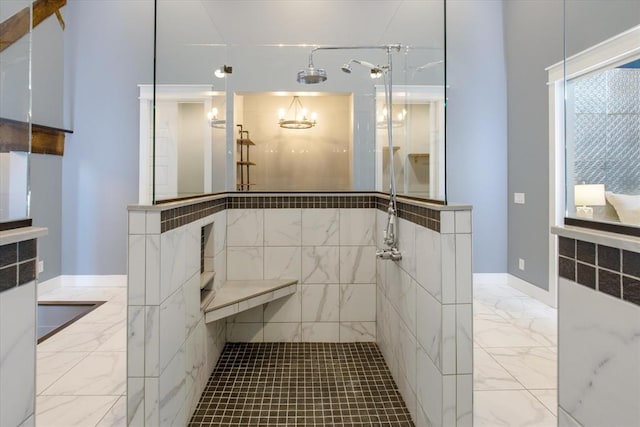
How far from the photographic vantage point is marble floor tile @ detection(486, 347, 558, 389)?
7.68 feet

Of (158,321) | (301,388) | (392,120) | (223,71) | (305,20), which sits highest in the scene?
(305,20)

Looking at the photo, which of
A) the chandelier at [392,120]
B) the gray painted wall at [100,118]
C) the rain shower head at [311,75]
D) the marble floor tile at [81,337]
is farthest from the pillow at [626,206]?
the gray painted wall at [100,118]

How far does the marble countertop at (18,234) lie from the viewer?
0.78 metres

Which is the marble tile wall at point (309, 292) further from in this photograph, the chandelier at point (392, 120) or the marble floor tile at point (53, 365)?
the marble floor tile at point (53, 365)

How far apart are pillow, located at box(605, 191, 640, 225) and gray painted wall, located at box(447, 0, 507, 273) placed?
382 cm

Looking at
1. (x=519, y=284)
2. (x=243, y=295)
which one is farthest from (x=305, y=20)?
(x=519, y=284)

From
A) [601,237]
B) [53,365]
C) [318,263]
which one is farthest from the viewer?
[318,263]

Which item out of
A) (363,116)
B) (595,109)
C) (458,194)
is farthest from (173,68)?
(458,194)

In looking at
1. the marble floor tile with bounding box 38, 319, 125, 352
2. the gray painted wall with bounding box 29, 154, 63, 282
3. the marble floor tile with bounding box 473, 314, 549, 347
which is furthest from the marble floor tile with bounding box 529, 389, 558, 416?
the gray painted wall with bounding box 29, 154, 63, 282

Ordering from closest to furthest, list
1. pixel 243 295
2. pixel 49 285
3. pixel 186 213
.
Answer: pixel 186 213, pixel 243 295, pixel 49 285

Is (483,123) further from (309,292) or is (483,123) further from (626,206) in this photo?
(626,206)

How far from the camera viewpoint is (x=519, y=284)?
4.30 metres

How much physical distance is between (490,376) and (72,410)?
233 cm

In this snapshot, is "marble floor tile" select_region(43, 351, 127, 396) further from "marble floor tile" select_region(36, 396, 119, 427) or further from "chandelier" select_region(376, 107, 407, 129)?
"chandelier" select_region(376, 107, 407, 129)
